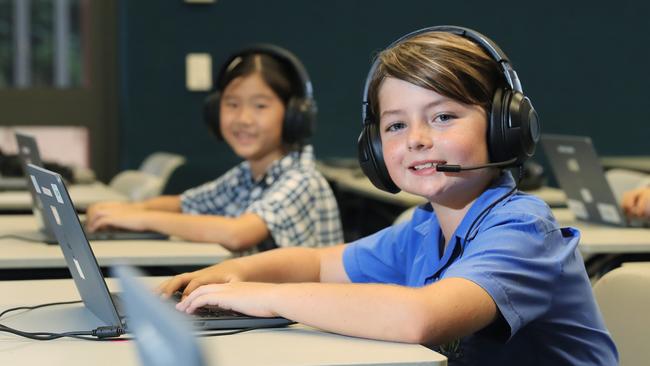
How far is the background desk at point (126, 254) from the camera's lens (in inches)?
92.2

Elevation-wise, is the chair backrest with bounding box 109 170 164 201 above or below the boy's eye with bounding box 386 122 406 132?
below

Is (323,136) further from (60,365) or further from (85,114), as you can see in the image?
(60,365)

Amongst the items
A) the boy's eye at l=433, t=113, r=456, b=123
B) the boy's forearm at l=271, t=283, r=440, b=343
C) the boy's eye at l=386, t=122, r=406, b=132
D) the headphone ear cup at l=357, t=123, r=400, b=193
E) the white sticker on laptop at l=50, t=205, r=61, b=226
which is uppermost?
the boy's eye at l=433, t=113, r=456, b=123

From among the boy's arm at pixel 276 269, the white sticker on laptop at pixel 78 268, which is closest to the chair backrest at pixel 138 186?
the boy's arm at pixel 276 269

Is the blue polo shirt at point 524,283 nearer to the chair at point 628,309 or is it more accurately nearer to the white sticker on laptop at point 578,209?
the chair at point 628,309

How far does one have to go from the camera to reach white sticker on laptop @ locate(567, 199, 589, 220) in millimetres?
3332

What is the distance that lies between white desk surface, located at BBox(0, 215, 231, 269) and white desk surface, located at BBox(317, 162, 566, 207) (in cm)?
121

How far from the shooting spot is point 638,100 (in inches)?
244

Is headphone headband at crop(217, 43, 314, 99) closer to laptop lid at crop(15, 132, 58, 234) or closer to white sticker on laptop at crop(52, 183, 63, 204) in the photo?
laptop lid at crop(15, 132, 58, 234)

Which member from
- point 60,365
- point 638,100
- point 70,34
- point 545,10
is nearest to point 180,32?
point 70,34

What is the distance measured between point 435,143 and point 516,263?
245 millimetres

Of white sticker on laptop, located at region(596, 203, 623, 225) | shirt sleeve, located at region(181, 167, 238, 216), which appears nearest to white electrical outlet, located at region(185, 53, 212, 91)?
shirt sleeve, located at region(181, 167, 238, 216)

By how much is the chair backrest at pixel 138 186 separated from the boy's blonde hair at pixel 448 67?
2.51 m

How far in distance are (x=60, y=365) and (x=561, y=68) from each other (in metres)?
5.11
